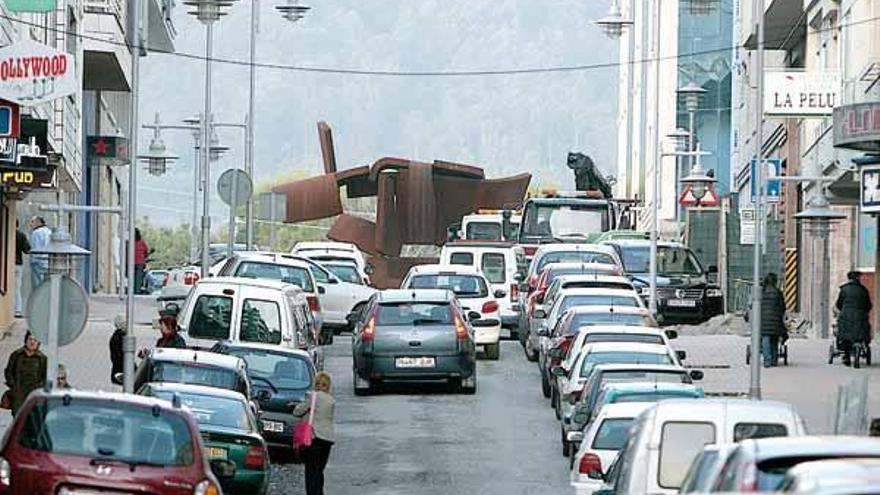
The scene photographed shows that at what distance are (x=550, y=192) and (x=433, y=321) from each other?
25.0 metres

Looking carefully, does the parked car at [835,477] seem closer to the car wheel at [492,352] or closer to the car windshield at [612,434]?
the car windshield at [612,434]

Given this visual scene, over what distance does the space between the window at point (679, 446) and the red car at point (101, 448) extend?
11.0 ft

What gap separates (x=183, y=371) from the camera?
1045 inches

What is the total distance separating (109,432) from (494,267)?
31.8 metres

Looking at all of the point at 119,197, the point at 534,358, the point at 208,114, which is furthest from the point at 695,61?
the point at 534,358

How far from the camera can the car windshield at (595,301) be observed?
3862cm

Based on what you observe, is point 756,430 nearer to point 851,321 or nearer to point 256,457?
point 256,457

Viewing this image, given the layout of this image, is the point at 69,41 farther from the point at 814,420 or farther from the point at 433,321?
the point at 814,420

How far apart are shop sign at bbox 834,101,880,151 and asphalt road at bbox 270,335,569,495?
17.6 ft

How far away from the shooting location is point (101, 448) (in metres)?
18.5

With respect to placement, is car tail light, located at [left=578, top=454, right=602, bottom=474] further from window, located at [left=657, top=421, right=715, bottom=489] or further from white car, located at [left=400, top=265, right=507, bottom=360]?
white car, located at [left=400, top=265, right=507, bottom=360]

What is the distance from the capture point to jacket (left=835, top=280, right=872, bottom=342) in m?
39.4

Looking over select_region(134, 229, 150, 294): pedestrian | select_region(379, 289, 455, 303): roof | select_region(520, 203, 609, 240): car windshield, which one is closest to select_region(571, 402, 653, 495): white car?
select_region(379, 289, 455, 303): roof

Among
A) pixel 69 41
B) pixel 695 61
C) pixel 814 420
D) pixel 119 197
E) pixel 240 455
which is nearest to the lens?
pixel 240 455
